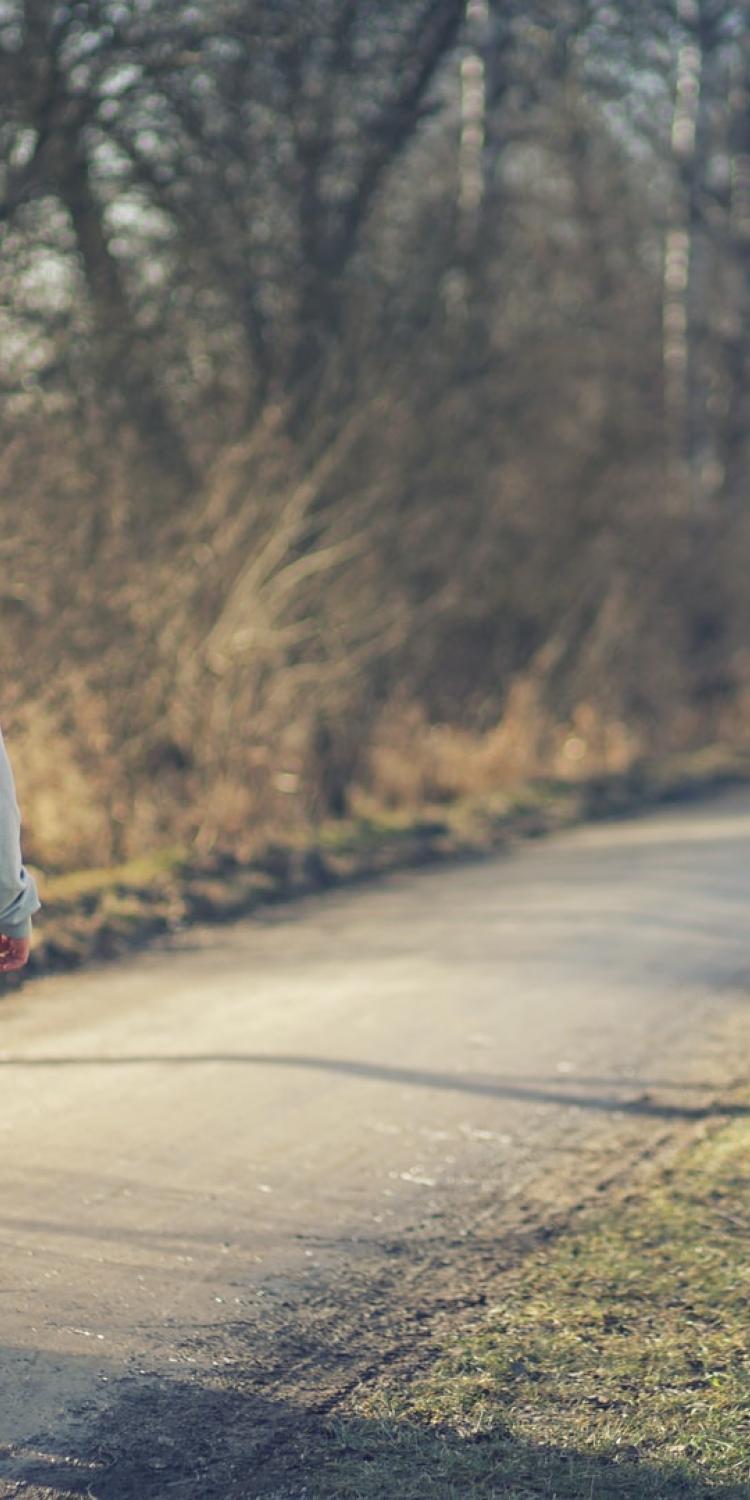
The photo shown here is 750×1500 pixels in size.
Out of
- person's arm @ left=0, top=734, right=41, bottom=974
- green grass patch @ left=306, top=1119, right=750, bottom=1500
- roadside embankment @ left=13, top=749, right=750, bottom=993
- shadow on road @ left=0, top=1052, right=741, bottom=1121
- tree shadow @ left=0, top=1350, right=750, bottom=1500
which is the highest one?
person's arm @ left=0, top=734, right=41, bottom=974

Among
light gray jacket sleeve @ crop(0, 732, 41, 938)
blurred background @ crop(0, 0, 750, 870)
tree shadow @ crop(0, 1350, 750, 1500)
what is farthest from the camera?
blurred background @ crop(0, 0, 750, 870)

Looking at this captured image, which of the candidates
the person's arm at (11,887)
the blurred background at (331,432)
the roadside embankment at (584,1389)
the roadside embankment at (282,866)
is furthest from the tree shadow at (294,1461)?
the blurred background at (331,432)

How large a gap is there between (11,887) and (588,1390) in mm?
1774

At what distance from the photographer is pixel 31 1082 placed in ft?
22.4

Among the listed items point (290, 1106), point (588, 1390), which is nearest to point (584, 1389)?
point (588, 1390)

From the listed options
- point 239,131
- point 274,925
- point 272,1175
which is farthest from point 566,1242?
point 239,131

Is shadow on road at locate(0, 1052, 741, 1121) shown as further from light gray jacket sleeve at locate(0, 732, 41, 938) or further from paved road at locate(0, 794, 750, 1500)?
light gray jacket sleeve at locate(0, 732, 41, 938)

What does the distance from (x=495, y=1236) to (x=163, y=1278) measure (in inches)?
41.5

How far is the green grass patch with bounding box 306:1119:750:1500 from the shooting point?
3.91 m

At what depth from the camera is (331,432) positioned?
14844 mm

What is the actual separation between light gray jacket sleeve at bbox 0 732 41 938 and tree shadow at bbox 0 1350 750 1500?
1096 millimetres

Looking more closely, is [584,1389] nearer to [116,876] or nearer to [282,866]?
[116,876]

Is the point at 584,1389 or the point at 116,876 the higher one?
the point at 584,1389

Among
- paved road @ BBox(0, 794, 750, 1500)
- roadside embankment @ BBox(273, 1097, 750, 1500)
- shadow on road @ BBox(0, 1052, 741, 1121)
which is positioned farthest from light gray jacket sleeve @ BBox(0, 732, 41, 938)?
shadow on road @ BBox(0, 1052, 741, 1121)
